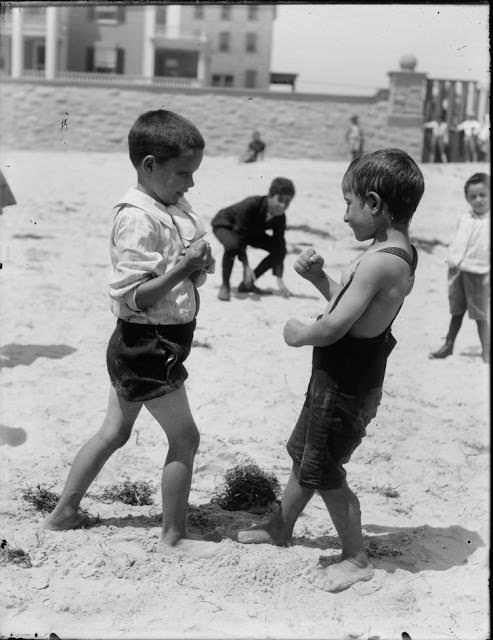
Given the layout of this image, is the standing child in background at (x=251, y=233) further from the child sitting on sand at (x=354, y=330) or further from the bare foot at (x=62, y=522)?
the child sitting on sand at (x=354, y=330)

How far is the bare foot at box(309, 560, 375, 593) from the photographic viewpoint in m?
3.19

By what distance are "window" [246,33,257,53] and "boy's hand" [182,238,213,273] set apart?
3916 cm

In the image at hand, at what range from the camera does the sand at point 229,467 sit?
303 centimetres

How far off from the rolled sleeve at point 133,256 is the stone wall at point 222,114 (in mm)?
19221

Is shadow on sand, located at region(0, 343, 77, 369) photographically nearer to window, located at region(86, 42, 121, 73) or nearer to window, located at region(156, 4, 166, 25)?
window, located at region(86, 42, 121, 73)

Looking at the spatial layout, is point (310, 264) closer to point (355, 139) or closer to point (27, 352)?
point (27, 352)

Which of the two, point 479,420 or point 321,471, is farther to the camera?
point 479,420

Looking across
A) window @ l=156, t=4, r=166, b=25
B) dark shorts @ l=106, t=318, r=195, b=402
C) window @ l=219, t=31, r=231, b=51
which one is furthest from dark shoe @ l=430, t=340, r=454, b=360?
window @ l=156, t=4, r=166, b=25

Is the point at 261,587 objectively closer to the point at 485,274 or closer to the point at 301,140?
the point at 485,274

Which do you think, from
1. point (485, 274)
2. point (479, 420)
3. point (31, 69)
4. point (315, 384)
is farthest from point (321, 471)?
point (31, 69)

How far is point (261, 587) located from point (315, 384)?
0.72 meters

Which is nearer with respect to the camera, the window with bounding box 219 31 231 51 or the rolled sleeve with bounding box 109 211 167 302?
the rolled sleeve with bounding box 109 211 167 302

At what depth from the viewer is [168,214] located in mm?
3160

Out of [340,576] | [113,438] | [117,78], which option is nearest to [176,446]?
[113,438]
